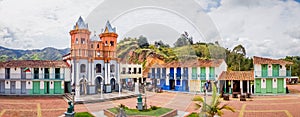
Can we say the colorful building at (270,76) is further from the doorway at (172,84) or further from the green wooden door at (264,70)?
the doorway at (172,84)

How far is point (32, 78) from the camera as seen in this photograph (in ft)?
83.6

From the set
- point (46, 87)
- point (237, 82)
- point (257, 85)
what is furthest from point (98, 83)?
point (257, 85)

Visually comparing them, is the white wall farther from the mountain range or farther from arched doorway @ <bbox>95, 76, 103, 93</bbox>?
the mountain range

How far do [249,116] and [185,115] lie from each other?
351 centimetres

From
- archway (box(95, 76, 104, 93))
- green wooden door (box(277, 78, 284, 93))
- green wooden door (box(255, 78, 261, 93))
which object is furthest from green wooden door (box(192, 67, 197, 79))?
archway (box(95, 76, 104, 93))

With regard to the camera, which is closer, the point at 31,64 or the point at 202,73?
the point at 31,64

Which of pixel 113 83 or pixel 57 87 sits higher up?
pixel 113 83

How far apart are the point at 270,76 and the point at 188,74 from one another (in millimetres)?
8254

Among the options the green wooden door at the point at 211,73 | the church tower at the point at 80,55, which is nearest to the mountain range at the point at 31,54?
the church tower at the point at 80,55

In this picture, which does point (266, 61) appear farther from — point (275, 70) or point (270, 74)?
point (270, 74)

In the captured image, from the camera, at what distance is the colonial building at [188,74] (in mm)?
27417

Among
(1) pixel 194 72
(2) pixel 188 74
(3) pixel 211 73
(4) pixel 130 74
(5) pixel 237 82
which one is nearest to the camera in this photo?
(3) pixel 211 73

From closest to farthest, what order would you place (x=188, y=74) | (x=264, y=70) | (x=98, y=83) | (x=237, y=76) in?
1. (x=264, y=70)
2. (x=98, y=83)
3. (x=237, y=76)
4. (x=188, y=74)

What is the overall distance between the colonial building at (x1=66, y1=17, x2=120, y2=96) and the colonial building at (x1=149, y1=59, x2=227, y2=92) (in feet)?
20.7
